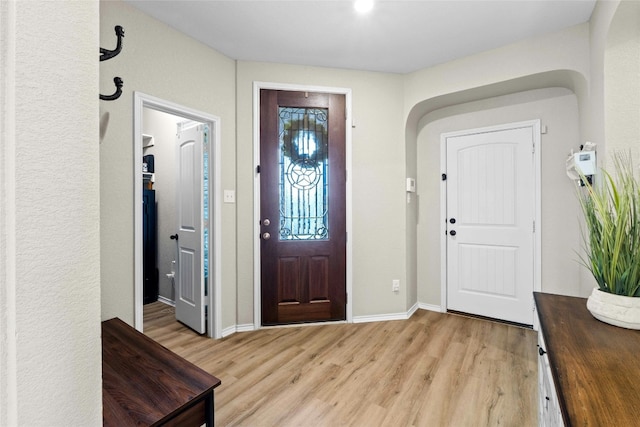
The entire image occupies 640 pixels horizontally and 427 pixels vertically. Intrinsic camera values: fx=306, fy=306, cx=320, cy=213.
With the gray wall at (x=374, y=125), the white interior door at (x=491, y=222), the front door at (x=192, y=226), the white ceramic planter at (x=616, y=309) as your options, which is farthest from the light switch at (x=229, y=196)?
the white ceramic planter at (x=616, y=309)

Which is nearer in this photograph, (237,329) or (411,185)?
(237,329)

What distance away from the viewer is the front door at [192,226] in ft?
8.85

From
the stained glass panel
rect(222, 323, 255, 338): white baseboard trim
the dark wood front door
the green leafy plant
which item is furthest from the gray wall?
the green leafy plant

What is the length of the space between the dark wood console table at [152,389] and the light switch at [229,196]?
151cm

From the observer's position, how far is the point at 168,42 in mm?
2264

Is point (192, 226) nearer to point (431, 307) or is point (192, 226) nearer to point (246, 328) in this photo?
point (246, 328)

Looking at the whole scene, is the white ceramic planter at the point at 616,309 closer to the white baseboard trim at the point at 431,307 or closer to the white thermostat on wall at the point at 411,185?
the white thermostat on wall at the point at 411,185

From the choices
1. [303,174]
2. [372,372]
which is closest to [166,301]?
[303,174]

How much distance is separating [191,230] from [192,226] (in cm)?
5

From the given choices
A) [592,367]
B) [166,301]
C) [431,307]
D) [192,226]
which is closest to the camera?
[592,367]

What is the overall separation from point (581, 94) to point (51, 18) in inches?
126

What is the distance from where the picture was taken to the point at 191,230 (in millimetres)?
2865

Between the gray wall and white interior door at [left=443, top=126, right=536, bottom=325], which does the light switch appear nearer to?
the gray wall

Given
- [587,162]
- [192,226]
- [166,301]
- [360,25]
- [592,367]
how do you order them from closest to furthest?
1. [592,367]
2. [587,162]
3. [360,25]
4. [192,226]
5. [166,301]
